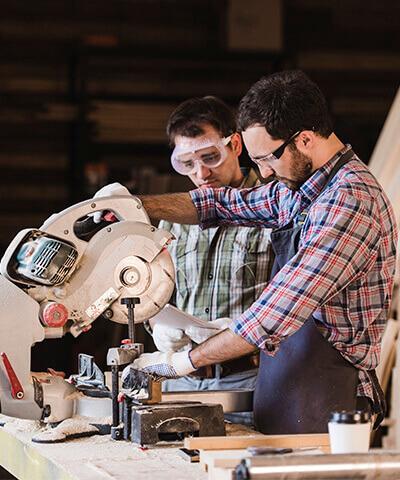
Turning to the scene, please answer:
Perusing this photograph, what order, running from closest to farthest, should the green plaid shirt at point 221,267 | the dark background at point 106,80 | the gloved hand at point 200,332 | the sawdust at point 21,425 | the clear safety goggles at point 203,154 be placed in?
the sawdust at point 21,425
the gloved hand at point 200,332
the green plaid shirt at point 221,267
the clear safety goggles at point 203,154
the dark background at point 106,80

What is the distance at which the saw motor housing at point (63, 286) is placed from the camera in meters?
3.23

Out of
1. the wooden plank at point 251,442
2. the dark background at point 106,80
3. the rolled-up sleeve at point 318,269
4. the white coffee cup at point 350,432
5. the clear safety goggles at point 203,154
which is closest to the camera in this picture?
the white coffee cup at point 350,432

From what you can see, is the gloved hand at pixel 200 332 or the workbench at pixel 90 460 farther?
the gloved hand at pixel 200 332

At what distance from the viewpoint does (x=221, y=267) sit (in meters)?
4.15

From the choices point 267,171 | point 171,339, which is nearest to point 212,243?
point 171,339

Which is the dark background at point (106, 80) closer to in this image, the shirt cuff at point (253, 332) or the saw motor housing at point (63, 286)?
the saw motor housing at point (63, 286)

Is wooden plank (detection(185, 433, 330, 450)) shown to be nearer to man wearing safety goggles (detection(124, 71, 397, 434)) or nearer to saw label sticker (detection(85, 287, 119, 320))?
man wearing safety goggles (detection(124, 71, 397, 434))

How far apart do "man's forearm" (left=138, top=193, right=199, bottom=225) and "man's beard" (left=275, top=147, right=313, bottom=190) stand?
541 mm

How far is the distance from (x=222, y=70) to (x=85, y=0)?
4.15 feet

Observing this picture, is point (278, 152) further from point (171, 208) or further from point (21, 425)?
point (21, 425)

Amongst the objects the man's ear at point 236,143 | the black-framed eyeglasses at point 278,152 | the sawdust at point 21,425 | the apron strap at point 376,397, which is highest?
the man's ear at point 236,143

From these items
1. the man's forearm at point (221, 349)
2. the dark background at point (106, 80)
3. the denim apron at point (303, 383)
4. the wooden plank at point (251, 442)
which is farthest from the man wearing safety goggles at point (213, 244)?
the dark background at point (106, 80)

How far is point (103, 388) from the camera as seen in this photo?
3.48 meters

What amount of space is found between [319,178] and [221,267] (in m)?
0.98
